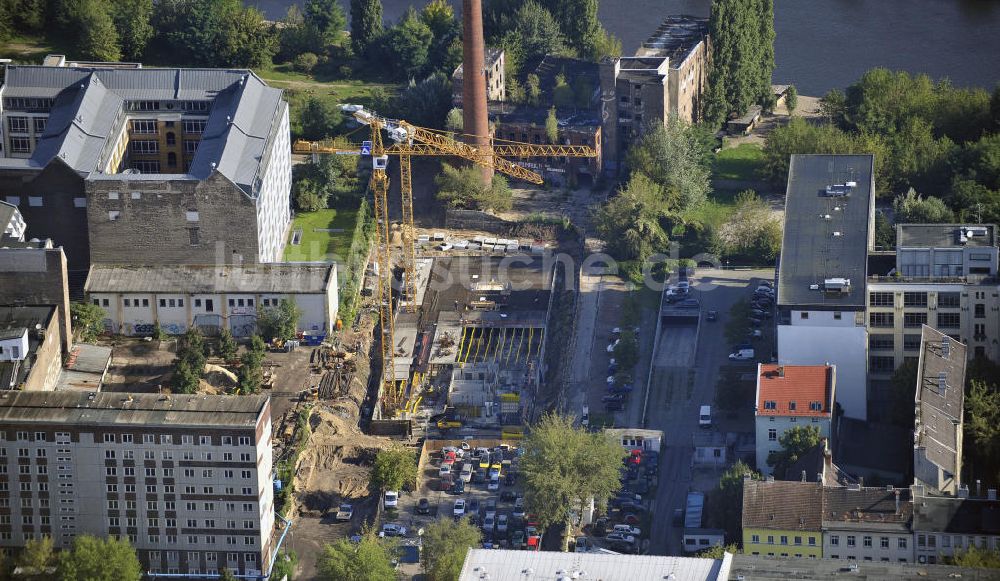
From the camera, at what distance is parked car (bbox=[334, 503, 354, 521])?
152 m

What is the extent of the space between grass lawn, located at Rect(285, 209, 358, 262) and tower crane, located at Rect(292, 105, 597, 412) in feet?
7.32

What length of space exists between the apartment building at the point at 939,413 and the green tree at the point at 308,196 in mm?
47435

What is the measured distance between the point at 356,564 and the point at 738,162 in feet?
191

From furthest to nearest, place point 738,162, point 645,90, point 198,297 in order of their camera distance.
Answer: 1. point 738,162
2. point 645,90
3. point 198,297

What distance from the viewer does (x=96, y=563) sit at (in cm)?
14000

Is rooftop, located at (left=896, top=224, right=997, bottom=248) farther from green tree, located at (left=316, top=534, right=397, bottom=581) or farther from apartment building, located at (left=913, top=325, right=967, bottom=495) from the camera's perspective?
green tree, located at (left=316, top=534, right=397, bottom=581)

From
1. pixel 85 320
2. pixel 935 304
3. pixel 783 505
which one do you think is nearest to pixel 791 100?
pixel 935 304

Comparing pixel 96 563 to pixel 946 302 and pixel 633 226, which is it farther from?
pixel 946 302

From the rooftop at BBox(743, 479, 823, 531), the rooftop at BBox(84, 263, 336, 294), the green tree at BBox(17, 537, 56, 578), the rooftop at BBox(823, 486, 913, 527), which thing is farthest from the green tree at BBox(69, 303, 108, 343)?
the rooftop at BBox(823, 486, 913, 527)

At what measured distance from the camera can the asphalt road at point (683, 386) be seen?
149875 mm

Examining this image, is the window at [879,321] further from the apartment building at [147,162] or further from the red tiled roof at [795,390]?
the apartment building at [147,162]

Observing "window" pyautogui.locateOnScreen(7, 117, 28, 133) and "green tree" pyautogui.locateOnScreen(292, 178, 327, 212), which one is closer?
"window" pyautogui.locateOnScreen(7, 117, 28, 133)

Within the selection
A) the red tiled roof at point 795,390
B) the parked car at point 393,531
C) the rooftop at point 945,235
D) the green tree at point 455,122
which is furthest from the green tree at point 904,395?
the green tree at point 455,122

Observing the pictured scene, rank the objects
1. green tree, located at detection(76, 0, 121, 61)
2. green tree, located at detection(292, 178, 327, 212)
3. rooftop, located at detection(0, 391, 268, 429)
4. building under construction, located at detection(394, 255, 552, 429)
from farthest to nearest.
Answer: green tree, located at detection(76, 0, 121, 61) < green tree, located at detection(292, 178, 327, 212) < building under construction, located at detection(394, 255, 552, 429) < rooftop, located at detection(0, 391, 268, 429)
